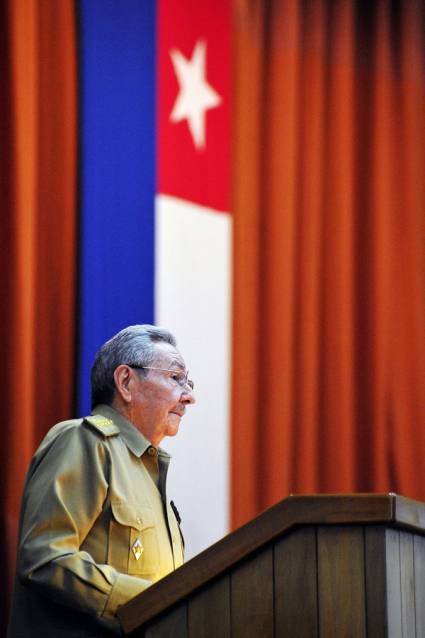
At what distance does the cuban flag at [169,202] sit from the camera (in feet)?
12.5

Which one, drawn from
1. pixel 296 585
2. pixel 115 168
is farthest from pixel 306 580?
pixel 115 168

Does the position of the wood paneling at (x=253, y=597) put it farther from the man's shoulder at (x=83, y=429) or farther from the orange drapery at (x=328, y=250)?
the orange drapery at (x=328, y=250)

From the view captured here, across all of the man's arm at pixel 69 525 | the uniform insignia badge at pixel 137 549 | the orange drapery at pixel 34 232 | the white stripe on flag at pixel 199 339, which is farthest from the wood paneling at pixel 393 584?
the white stripe on flag at pixel 199 339

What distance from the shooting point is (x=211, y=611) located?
2.03 m

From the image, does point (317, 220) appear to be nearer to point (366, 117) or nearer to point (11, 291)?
point (366, 117)

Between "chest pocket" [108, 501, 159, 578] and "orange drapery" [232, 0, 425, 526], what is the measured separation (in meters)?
1.70

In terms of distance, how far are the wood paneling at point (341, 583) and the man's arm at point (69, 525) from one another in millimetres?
444

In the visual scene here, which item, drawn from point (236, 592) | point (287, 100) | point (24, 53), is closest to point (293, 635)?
point (236, 592)

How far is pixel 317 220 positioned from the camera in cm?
456

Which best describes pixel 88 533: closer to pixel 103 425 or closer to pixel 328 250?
pixel 103 425

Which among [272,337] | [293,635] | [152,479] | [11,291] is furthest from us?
[272,337]

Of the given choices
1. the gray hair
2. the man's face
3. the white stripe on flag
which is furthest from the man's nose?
the white stripe on flag

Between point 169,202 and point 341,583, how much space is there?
2317mm

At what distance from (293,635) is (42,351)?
1.87 meters
